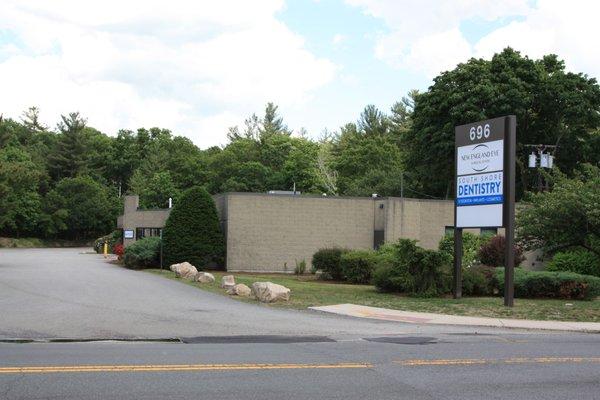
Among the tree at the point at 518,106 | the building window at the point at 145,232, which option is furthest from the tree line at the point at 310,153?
the building window at the point at 145,232

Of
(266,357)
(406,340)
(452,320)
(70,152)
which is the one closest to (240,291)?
(452,320)

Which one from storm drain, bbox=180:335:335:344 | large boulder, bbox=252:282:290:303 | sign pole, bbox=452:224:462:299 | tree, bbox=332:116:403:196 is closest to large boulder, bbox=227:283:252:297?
large boulder, bbox=252:282:290:303

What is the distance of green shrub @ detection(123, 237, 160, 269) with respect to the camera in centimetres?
3406

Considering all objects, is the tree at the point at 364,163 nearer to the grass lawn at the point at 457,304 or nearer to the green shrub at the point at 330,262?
the green shrub at the point at 330,262

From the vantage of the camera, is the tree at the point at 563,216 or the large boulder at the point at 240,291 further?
the large boulder at the point at 240,291

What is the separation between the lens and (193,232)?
3309 cm

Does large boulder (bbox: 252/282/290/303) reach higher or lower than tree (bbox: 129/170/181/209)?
lower

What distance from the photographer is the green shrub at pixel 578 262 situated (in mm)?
28719

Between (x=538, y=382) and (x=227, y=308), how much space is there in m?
10.5

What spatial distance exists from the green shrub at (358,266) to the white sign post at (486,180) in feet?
22.0

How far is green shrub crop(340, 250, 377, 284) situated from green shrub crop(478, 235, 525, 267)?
5.28 metres

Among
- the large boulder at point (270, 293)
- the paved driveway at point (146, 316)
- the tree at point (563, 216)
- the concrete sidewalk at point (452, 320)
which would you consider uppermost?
the tree at point (563, 216)

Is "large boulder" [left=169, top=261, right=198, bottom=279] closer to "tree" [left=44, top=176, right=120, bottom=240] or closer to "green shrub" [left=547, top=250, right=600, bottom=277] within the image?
"green shrub" [left=547, top=250, right=600, bottom=277]

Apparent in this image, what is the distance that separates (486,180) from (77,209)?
75.4 metres
